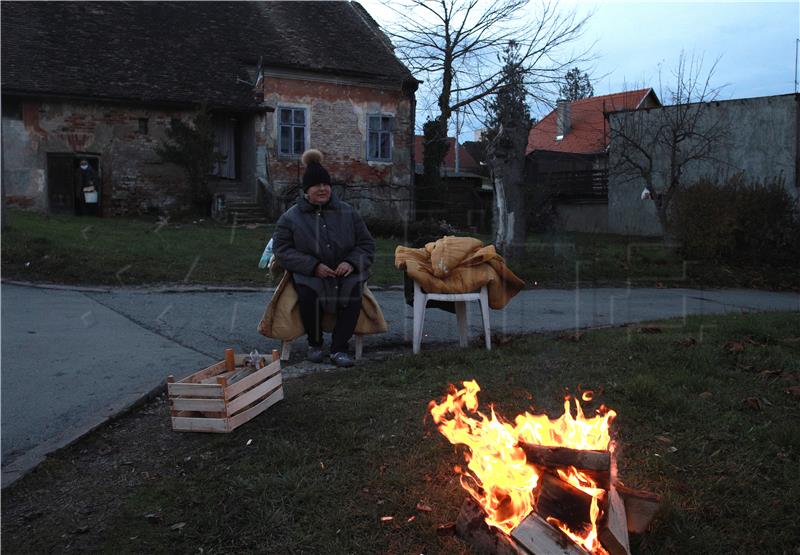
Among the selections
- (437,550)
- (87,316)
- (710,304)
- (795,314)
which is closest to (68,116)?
(87,316)

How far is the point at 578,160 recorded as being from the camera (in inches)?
1396

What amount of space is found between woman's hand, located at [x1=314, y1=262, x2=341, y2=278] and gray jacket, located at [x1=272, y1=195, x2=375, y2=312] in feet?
0.11

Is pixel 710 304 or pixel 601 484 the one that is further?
pixel 710 304

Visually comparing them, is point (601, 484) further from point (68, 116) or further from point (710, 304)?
point (68, 116)

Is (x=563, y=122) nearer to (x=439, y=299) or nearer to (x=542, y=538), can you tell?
(x=439, y=299)

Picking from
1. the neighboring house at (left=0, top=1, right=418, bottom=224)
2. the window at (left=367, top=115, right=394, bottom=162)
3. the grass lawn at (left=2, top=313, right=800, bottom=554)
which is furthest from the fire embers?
the window at (left=367, top=115, right=394, bottom=162)

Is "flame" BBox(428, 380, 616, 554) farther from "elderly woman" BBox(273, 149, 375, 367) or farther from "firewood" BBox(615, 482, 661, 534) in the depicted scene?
"elderly woman" BBox(273, 149, 375, 367)

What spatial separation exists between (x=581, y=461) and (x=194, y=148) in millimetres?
20532

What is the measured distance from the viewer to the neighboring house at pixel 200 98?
21.0m

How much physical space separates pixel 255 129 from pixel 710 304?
56.5 feet

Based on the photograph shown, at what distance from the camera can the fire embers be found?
2.57 meters

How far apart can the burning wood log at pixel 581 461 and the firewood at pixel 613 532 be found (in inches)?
4.0

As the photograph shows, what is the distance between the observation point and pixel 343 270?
5996 mm

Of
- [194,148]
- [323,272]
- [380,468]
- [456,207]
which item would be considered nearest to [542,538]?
[380,468]
